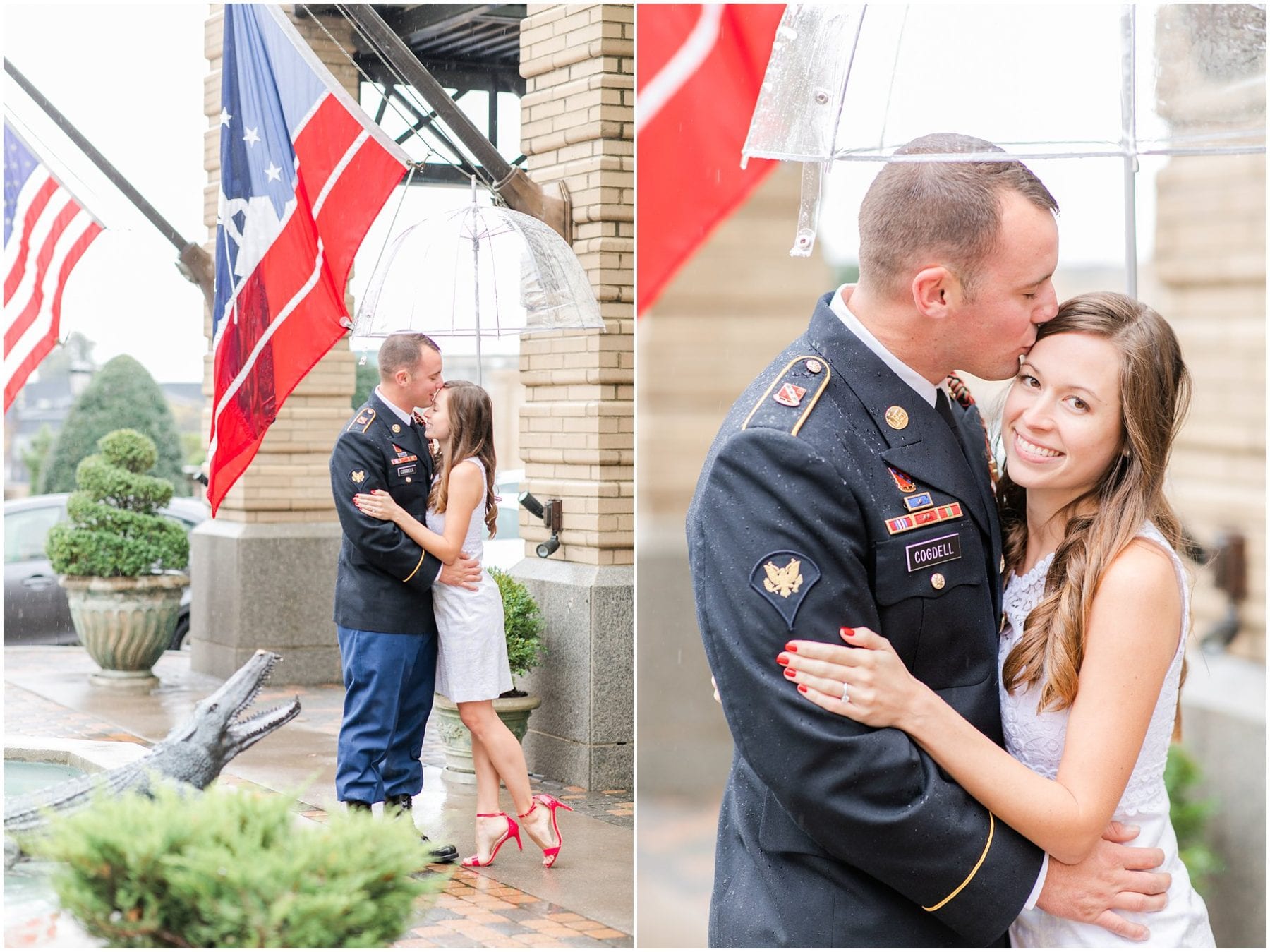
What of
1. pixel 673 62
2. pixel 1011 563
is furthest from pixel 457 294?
pixel 1011 563

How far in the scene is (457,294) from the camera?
23.4 ft

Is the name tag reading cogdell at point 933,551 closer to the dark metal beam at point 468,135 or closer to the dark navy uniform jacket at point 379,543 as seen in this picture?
the dark navy uniform jacket at point 379,543

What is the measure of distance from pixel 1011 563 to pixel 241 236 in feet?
16.4

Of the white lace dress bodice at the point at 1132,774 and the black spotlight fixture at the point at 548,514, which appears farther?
the black spotlight fixture at the point at 548,514

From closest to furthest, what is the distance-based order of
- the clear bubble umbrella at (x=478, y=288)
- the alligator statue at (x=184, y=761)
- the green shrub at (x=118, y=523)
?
1. the alligator statue at (x=184, y=761)
2. the clear bubble umbrella at (x=478, y=288)
3. the green shrub at (x=118, y=523)

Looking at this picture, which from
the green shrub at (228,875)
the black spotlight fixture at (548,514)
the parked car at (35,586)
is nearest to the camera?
the green shrub at (228,875)

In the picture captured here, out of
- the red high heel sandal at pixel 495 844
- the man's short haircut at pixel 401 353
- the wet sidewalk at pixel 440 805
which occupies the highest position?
the man's short haircut at pixel 401 353

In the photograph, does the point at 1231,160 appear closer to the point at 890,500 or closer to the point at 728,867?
the point at 890,500

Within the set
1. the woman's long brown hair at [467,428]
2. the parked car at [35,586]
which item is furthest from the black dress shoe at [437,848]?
the parked car at [35,586]

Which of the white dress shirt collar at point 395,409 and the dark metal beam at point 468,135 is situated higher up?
the dark metal beam at point 468,135

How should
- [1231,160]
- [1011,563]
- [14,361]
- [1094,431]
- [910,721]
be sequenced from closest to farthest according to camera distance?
[910,721] < [1094,431] < [1011,563] < [1231,160] < [14,361]

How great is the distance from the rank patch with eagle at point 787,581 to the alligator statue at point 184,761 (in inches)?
92.4

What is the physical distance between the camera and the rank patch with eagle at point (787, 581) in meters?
2.38

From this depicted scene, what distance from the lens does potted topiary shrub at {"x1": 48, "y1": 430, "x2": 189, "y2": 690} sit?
1151cm
